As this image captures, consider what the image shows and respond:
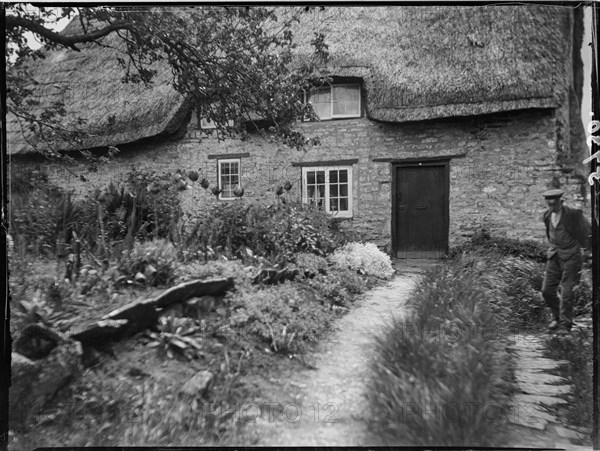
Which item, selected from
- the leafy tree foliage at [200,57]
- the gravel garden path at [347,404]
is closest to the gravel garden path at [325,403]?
the gravel garden path at [347,404]

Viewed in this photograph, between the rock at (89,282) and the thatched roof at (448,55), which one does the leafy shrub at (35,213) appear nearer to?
the rock at (89,282)

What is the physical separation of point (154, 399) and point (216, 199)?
1.28m

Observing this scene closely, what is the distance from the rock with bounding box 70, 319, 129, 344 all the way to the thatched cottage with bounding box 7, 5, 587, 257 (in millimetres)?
886

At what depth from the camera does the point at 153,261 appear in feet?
7.64

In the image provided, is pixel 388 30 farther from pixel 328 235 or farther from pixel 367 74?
pixel 328 235

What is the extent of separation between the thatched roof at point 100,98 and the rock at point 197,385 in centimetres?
164

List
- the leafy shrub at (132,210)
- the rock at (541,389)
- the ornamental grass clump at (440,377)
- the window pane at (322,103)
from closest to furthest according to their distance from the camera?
the ornamental grass clump at (440,377) → the rock at (541,389) → the leafy shrub at (132,210) → the window pane at (322,103)

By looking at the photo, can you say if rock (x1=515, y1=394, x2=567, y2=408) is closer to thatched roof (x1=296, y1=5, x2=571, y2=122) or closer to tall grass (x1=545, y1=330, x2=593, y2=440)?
tall grass (x1=545, y1=330, x2=593, y2=440)

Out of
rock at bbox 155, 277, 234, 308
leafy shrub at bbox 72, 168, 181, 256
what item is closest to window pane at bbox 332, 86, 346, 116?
leafy shrub at bbox 72, 168, 181, 256

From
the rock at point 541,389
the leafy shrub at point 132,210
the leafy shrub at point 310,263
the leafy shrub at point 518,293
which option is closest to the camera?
the rock at point 541,389

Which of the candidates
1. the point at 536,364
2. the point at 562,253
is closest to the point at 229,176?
the point at 562,253

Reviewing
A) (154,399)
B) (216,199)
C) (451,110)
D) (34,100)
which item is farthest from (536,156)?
(34,100)

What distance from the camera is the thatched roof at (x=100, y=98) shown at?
239cm

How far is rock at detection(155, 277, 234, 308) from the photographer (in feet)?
7.30
